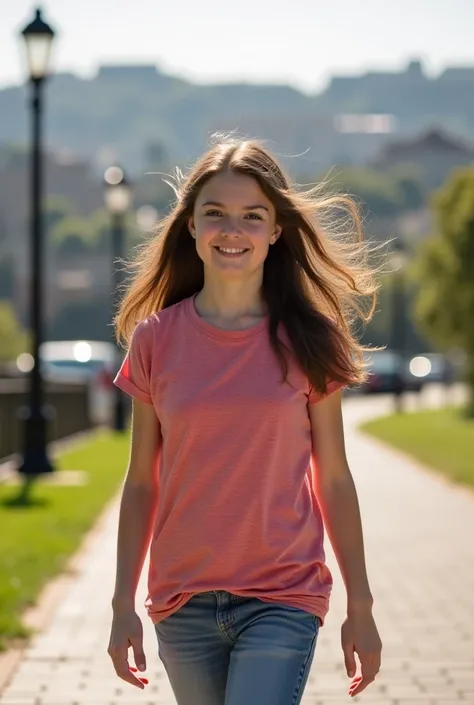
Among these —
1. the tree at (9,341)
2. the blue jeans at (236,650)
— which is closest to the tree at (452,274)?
the blue jeans at (236,650)

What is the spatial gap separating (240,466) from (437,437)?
2258cm

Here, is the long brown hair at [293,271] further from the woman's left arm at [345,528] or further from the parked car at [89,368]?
the parked car at [89,368]

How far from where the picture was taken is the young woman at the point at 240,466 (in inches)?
144

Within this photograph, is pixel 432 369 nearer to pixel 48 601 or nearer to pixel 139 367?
pixel 48 601

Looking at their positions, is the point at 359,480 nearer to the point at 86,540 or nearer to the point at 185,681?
the point at 86,540

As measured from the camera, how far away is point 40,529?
12.2m

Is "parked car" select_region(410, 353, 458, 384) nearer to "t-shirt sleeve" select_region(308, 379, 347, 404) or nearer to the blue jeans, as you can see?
"t-shirt sleeve" select_region(308, 379, 347, 404)

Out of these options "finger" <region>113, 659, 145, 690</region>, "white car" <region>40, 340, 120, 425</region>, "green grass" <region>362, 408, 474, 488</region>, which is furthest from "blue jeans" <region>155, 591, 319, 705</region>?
"white car" <region>40, 340, 120, 425</region>

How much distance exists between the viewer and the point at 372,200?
648ft

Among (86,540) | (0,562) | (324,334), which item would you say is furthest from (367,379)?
(86,540)

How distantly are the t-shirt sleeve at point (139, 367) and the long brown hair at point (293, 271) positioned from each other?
0.26m

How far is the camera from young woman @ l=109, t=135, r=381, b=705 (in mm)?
3648

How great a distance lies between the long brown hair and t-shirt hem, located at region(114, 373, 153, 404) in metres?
0.33

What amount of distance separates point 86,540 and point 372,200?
18757cm
